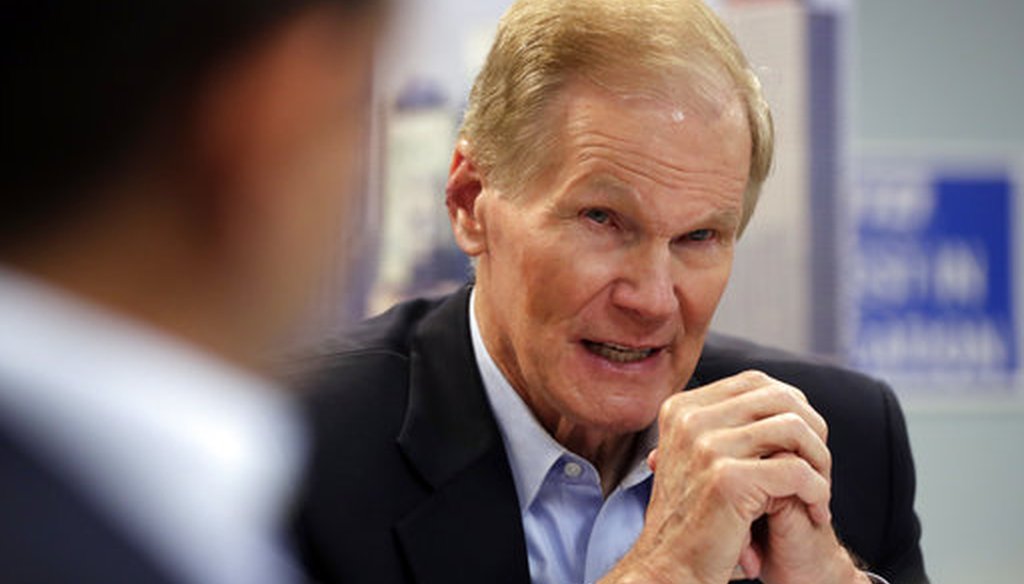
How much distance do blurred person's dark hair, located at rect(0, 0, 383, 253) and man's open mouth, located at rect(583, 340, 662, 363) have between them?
0.85 m

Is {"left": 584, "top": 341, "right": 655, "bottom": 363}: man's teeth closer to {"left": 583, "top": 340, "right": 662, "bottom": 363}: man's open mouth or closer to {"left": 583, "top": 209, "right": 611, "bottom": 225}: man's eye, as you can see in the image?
{"left": 583, "top": 340, "right": 662, "bottom": 363}: man's open mouth

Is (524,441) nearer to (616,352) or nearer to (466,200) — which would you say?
(616,352)

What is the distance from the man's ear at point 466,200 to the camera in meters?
1.46

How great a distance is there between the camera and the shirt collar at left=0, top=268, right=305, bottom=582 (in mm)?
475

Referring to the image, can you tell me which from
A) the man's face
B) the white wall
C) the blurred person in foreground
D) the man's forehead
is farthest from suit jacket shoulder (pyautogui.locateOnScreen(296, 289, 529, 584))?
the white wall

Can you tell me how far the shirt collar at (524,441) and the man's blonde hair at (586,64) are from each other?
0.24m

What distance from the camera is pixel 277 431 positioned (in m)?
0.58

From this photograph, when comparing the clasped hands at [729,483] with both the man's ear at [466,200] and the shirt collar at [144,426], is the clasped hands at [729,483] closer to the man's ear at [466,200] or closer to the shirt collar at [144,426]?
the man's ear at [466,200]

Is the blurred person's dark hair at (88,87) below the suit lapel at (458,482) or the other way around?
the other way around

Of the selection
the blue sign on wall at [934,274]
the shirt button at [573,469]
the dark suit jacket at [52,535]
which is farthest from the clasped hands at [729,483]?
the blue sign on wall at [934,274]

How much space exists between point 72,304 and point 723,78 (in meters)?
0.94

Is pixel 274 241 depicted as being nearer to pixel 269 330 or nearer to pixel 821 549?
pixel 269 330

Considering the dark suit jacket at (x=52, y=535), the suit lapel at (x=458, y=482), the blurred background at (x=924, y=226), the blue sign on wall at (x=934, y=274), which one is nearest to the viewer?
the dark suit jacket at (x=52, y=535)

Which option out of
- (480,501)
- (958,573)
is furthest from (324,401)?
(958,573)
